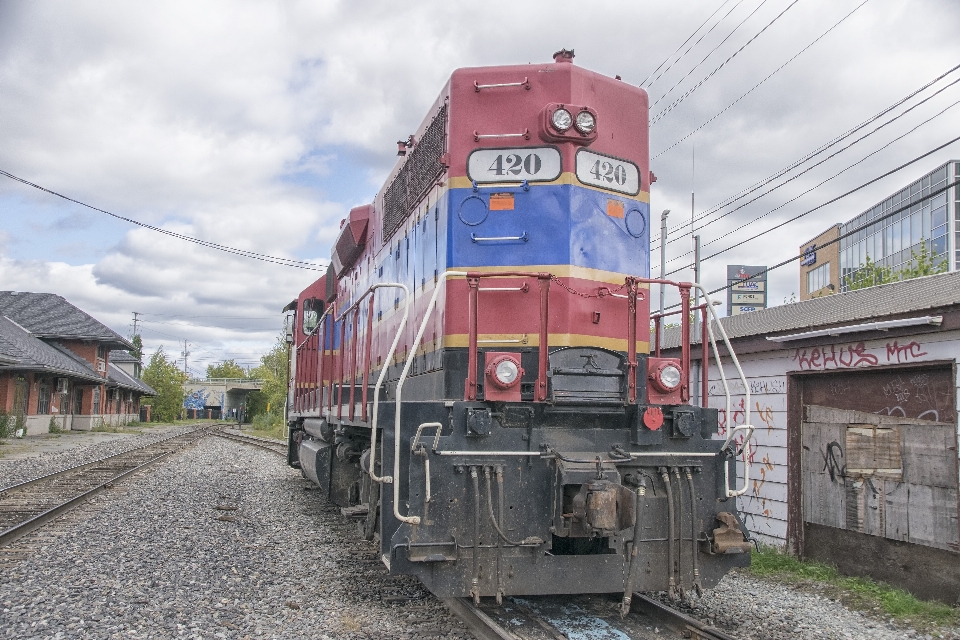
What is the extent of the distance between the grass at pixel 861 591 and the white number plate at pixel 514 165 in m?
4.11

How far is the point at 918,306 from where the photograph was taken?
6156mm

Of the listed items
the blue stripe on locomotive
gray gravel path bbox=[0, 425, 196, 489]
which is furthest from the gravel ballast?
gray gravel path bbox=[0, 425, 196, 489]

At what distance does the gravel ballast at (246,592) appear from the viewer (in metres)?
4.86

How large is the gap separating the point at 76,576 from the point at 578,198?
199 inches

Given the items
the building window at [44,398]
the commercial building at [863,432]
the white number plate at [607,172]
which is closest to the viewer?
the white number plate at [607,172]

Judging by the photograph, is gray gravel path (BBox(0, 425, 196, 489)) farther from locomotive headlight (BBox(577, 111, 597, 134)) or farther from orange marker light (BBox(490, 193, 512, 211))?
locomotive headlight (BBox(577, 111, 597, 134))

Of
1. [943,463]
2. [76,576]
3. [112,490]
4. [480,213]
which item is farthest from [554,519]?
[112,490]

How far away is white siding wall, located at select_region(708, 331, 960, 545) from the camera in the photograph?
271 inches

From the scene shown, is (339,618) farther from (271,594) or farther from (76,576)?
(76,576)

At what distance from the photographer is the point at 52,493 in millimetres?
11656

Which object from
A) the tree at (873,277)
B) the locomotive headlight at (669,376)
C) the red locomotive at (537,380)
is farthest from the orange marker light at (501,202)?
the tree at (873,277)

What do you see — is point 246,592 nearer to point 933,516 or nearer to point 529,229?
point 529,229

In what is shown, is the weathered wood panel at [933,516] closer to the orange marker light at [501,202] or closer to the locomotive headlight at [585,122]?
the locomotive headlight at [585,122]

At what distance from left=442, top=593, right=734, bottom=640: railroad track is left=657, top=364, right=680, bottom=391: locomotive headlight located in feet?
4.81
